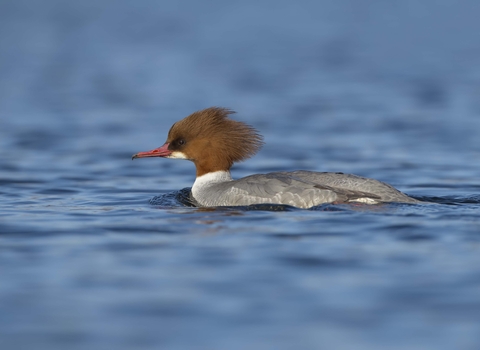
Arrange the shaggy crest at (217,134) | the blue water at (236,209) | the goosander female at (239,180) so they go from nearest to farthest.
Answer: the blue water at (236,209) < the goosander female at (239,180) < the shaggy crest at (217,134)

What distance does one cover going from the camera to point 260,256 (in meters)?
6.57

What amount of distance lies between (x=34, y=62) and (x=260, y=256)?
59.6 feet

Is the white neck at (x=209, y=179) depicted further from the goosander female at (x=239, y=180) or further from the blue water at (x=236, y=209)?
the blue water at (x=236, y=209)

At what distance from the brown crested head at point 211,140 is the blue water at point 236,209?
55 centimetres

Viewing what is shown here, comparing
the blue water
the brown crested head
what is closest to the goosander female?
the brown crested head

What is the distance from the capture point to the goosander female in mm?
8430

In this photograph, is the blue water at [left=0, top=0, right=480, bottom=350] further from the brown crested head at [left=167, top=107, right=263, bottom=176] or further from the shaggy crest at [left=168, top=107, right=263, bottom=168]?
the shaggy crest at [left=168, top=107, right=263, bottom=168]

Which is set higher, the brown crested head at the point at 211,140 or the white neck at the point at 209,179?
the brown crested head at the point at 211,140

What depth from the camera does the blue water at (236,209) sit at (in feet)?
17.0

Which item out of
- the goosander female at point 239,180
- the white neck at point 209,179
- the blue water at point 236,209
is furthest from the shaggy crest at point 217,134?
the blue water at point 236,209

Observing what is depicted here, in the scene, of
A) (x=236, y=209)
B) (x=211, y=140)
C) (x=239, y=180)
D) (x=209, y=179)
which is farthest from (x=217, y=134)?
(x=236, y=209)

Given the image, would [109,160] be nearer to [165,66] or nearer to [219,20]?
[165,66]

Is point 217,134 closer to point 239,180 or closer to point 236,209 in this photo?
point 239,180

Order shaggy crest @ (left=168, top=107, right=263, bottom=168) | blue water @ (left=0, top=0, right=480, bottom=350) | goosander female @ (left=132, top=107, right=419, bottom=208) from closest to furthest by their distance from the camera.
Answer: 1. blue water @ (left=0, top=0, right=480, bottom=350)
2. goosander female @ (left=132, top=107, right=419, bottom=208)
3. shaggy crest @ (left=168, top=107, right=263, bottom=168)
